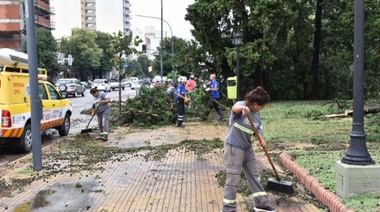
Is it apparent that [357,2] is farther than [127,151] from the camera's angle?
No

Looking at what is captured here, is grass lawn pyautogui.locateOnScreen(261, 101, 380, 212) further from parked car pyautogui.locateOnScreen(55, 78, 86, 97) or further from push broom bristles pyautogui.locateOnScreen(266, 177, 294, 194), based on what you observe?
parked car pyautogui.locateOnScreen(55, 78, 86, 97)

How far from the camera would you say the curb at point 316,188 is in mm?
5227

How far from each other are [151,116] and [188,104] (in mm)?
4680

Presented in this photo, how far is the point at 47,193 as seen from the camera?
6.69m

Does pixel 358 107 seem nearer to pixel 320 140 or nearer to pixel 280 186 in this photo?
pixel 280 186

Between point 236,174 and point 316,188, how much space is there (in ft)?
4.99

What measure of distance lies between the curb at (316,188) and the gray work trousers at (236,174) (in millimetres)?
820

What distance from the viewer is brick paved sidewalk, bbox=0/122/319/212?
5.95 metres

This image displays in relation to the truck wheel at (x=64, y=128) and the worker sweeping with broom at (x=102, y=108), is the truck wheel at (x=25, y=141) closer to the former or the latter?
the worker sweeping with broom at (x=102, y=108)

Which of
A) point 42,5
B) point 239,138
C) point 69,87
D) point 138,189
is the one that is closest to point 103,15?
point 42,5

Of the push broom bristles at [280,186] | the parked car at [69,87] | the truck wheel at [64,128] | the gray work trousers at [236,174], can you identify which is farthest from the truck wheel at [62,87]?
the gray work trousers at [236,174]

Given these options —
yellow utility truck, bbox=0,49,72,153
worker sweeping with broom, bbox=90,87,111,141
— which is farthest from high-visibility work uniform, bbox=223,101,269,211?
worker sweeping with broom, bbox=90,87,111,141

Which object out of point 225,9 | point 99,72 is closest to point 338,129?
point 225,9

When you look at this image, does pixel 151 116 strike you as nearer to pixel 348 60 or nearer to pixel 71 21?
pixel 348 60
